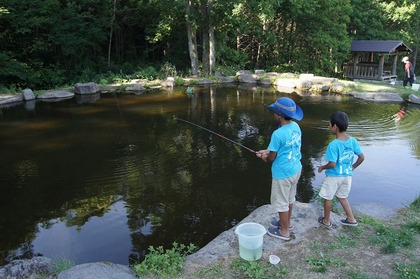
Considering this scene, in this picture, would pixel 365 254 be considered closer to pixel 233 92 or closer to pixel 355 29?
pixel 233 92

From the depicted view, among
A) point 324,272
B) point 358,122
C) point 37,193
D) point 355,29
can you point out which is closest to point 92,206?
point 37,193

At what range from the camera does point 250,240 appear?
11.0 ft

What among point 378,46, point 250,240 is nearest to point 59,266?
point 250,240

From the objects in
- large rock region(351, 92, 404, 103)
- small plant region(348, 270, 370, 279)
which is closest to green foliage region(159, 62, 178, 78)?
large rock region(351, 92, 404, 103)

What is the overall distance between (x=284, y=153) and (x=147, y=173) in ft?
11.7

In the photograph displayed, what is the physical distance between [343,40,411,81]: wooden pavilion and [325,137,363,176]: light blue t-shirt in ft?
63.5

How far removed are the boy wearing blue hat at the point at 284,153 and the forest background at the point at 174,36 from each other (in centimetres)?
1368

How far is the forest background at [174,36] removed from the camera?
16.6 m

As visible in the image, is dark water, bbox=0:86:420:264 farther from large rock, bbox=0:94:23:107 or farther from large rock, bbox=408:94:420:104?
large rock, bbox=0:94:23:107

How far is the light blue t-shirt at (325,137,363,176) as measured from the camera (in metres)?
3.79

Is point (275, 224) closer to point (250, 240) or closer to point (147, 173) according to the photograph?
point (250, 240)

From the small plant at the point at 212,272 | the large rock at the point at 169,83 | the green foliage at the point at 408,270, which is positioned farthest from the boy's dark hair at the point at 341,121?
the large rock at the point at 169,83

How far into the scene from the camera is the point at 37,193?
5.90 m

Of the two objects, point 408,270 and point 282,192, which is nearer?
point 408,270
